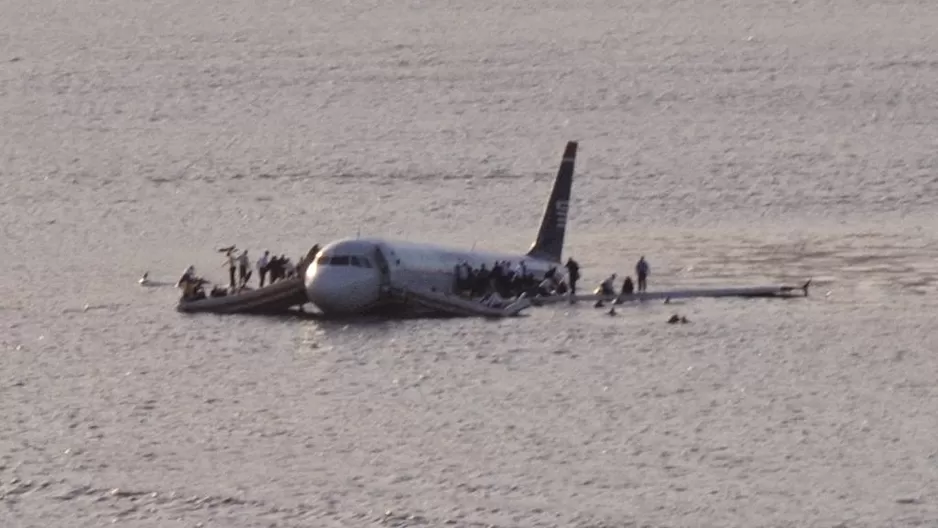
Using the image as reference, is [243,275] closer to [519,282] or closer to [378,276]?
[378,276]

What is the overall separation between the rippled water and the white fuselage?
103 centimetres

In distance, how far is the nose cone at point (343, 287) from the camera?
6288cm

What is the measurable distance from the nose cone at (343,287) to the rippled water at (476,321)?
922mm

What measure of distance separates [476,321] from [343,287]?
3.96 metres

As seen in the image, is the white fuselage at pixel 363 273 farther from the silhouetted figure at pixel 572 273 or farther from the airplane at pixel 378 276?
the silhouetted figure at pixel 572 273

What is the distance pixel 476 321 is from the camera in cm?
6384

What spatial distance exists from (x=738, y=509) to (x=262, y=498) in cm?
838

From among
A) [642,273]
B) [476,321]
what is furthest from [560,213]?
[476,321]

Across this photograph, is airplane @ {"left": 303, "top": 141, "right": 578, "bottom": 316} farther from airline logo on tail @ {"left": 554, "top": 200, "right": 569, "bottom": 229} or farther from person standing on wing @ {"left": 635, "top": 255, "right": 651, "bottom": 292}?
airline logo on tail @ {"left": 554, "top": 200, "right": 569, "bottom": 229}

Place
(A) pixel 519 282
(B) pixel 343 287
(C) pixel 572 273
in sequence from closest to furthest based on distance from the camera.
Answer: (B) pixel 343 287, (A) pixel 519 282, (C) pixel 572 273

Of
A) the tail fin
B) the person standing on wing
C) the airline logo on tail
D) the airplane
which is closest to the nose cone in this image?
the airplane

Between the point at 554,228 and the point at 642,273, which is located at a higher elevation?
the point at 554,228

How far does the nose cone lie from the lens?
2475 inches

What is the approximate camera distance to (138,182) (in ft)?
340
